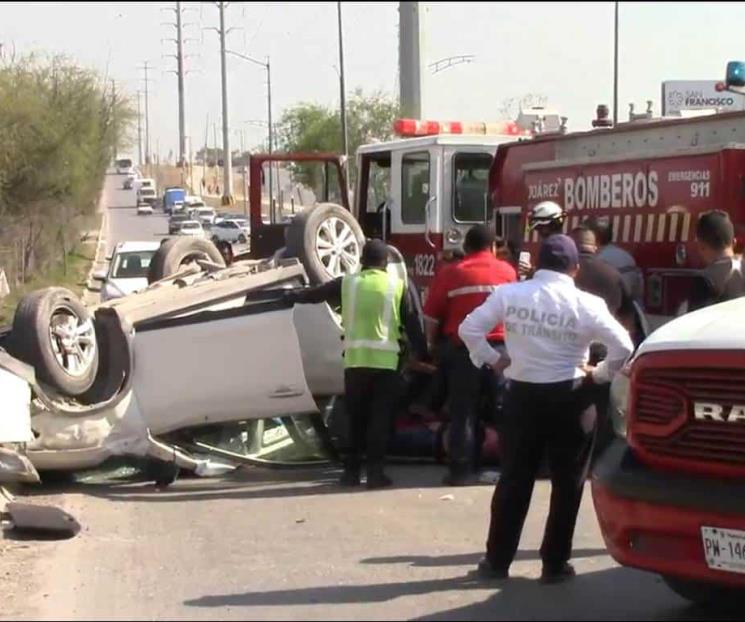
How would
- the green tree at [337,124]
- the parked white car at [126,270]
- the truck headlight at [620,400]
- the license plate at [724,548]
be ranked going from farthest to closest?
the green tree at [337,124] → the parked white car at [126,270] → the truck headlight at [620,400] → the license plate at [724,548]

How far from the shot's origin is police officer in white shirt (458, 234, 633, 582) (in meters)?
6.30

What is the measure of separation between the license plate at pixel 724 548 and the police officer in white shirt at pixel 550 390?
44.6 inches

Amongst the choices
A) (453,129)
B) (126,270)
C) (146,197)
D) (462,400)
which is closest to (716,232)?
(462,400)

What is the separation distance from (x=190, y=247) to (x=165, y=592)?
6807 millimetres

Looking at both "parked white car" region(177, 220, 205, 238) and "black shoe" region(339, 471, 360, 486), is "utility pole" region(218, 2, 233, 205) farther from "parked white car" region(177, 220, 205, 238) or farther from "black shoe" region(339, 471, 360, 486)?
"black shoe" region(339, 471, 360, 486)

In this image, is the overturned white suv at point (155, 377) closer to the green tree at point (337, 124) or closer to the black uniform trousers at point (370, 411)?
the black uniform trousers at point (370, 411)

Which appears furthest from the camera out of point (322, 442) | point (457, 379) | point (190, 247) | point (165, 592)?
point (190, 247)

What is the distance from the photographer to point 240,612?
20.4 ft

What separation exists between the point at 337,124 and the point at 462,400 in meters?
41.7

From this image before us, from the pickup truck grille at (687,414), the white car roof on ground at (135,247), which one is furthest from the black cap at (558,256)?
the white car roof on ground at (135,247)

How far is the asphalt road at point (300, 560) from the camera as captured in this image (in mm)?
6254

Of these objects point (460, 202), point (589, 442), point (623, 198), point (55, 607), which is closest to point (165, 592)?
point (55, 607)

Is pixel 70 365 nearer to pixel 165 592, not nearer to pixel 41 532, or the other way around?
pixel 41 532

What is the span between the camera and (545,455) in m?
6.51
